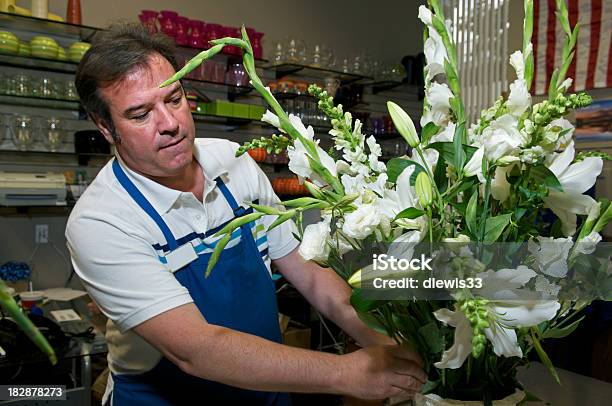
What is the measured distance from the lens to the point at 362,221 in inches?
23.7

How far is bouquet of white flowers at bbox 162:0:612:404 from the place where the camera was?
601 mm

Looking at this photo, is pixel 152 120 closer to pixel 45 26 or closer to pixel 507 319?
pixel 507 319

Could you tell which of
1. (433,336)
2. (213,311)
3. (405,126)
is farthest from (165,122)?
(433,336)

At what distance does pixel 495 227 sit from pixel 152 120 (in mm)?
922

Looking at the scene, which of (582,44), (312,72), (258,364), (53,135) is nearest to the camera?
(258,364)

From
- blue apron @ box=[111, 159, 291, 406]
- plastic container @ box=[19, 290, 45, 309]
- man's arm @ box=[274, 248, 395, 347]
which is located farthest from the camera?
plastic container @ box=[19, 290, 45, 309]

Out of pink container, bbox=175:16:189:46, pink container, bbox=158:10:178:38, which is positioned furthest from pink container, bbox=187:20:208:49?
pink container, bbox=158:10:178:38

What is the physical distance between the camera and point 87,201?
4.28 feet

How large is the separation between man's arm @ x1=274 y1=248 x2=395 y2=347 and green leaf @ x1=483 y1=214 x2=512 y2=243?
620 millimetres

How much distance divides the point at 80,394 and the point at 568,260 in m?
2.36

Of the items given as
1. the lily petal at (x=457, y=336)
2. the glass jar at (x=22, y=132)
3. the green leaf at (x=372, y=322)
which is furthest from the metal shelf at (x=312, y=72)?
the lily petal at (x=457, y=336)

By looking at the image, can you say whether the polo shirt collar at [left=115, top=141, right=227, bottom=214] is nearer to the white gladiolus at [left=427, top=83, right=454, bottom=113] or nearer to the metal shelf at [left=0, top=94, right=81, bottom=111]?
the white gladiolus at [left=427, top=83, right=454, bottom=113]

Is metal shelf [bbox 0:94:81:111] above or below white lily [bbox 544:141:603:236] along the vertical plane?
above

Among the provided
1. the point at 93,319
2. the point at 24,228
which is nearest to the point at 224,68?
the point at 24,228
